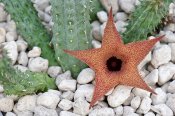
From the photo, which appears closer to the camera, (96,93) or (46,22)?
(96,93)

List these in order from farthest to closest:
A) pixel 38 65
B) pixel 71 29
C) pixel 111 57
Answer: pixel 38 65 < pixel 71 29 < pixel 111 57

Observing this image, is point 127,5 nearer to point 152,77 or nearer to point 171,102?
point 152,77

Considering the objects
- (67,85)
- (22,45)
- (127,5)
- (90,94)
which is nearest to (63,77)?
(67,85)

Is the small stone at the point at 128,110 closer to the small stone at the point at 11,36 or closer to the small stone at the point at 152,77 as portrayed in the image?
the small stone at the point at 152,77

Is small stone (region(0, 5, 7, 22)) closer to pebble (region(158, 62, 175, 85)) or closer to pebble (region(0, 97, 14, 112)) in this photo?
pebble (region(0, 97, 14, 112))

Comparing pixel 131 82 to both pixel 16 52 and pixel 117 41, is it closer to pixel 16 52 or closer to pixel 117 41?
pixel 117 41

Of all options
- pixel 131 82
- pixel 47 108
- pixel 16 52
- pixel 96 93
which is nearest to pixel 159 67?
pixel 131 82

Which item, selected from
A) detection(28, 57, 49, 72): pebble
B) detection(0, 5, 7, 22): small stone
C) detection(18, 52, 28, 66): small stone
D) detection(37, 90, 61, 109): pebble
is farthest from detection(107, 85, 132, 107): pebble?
detection(0, 5, 7, 22): small stone
